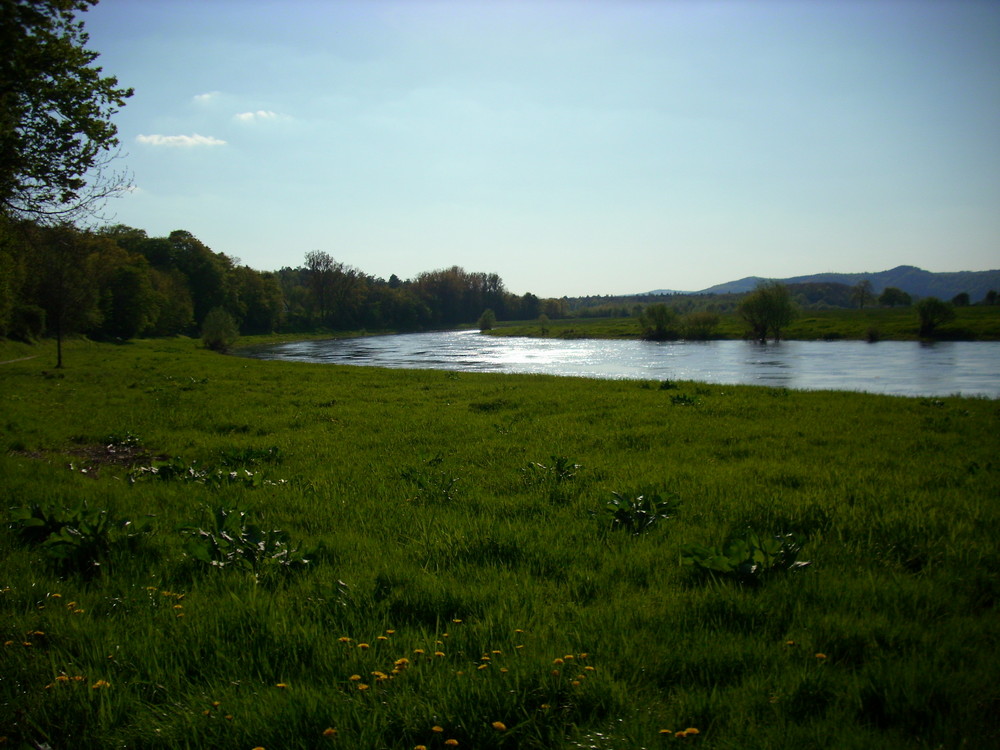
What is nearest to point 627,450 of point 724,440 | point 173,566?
point 724,440

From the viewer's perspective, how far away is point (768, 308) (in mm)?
66500

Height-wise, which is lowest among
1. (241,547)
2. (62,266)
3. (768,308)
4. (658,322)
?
(241,547)

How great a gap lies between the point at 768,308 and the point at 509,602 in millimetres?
70487

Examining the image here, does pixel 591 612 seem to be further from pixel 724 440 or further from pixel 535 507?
pixel 724 440

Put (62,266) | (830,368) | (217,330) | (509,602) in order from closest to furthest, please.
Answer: (509,602) → (62,266) → (830,368) → (217,330)

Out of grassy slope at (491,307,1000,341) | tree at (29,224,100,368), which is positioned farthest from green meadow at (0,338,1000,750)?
grassy slope at (491,307,1000,341)

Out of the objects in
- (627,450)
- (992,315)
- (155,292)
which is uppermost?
(155,292)

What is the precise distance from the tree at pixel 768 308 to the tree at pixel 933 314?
512 inches

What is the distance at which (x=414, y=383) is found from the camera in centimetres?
2441

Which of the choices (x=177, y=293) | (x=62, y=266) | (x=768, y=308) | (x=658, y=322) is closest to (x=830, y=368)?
(x=768, y=308)

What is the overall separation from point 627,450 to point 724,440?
6.45ft

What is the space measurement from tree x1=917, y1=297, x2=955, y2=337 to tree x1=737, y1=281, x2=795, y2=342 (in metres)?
13.0

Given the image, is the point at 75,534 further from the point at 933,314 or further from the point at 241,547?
the point at 933,314

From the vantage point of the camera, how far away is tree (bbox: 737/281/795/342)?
66.2 m
